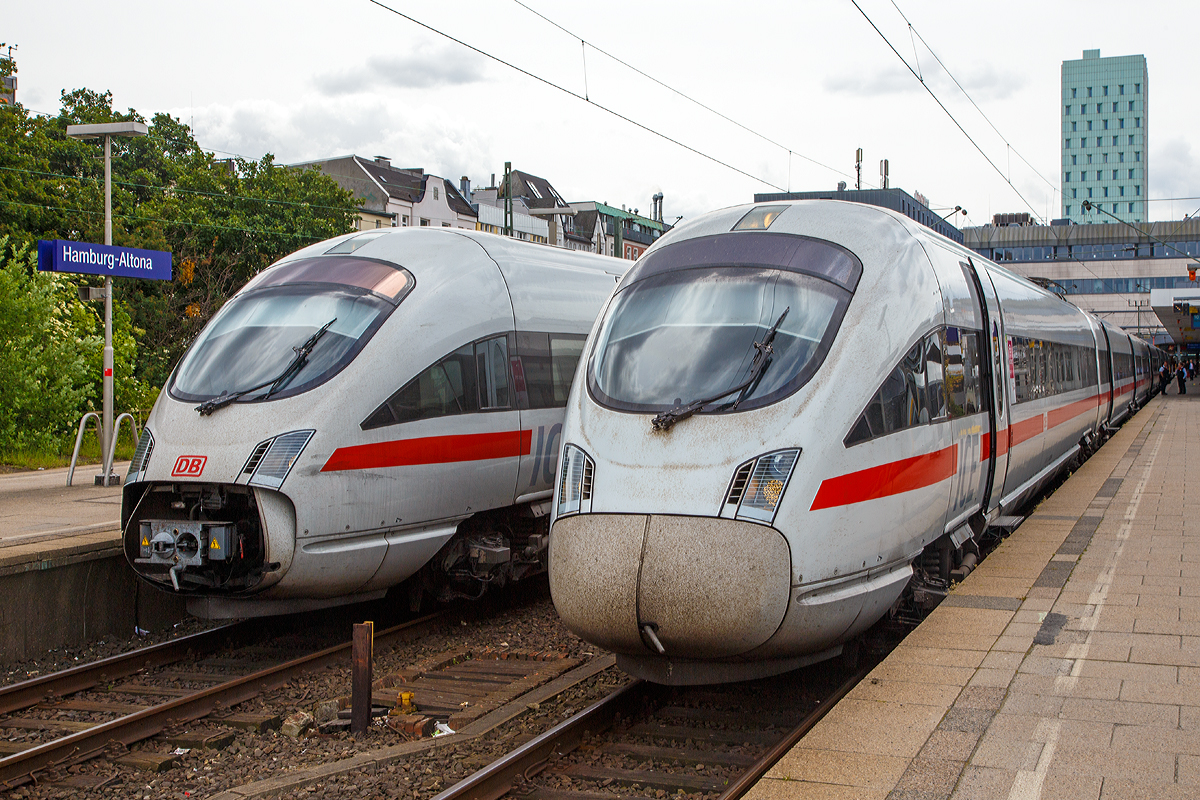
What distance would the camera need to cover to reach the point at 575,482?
6.08 m

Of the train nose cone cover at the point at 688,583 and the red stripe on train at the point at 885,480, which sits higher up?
the red stripe on train at the point at 885,480

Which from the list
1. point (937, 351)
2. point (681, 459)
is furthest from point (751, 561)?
point (937, 351)

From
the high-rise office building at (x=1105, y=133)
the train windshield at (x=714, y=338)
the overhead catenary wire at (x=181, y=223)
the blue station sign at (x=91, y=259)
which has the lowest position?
the train windshield at (x=714, y=338)

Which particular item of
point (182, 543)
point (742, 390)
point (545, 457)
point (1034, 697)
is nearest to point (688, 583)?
point (742, 390)

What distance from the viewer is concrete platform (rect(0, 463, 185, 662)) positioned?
27.4 feet

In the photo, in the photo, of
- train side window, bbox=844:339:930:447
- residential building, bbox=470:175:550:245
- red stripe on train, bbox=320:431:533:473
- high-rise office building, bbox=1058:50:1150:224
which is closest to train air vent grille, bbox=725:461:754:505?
train side window, bbox=844:339:930:447

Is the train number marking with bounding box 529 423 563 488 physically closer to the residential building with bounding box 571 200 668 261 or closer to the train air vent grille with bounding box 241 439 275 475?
the train air vent grille with bounding box 241 439 275 475

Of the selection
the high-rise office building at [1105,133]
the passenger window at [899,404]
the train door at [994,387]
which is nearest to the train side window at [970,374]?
the train door at [994,387]

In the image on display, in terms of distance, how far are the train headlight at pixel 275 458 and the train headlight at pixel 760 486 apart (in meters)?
3.36

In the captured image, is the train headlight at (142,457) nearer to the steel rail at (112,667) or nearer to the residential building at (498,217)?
the steel rail at (112,667)

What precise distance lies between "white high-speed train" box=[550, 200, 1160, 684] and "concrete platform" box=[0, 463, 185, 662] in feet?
15.8

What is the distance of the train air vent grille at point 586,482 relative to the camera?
233 inches

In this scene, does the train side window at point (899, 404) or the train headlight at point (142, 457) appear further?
the train headlight at point (142, 457)

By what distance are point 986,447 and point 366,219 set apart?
2331 inches
